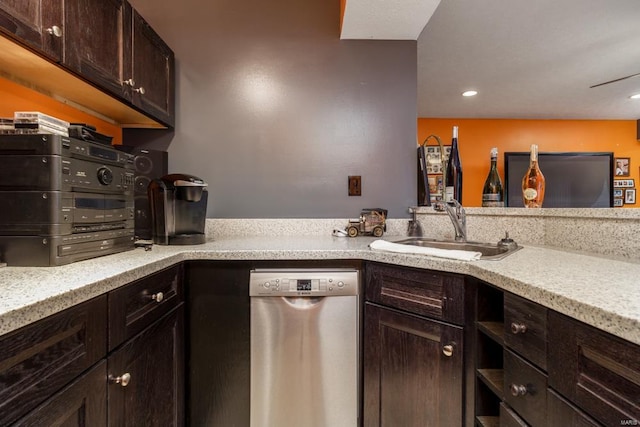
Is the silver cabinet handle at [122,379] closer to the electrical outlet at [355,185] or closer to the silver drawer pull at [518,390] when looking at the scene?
the silver drawer pull at [518,390]

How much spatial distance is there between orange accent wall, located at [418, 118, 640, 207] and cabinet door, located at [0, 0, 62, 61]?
4.21 m

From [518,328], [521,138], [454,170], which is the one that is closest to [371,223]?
[454,170]

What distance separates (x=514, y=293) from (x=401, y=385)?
1.91ft

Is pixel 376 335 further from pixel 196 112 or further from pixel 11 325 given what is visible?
pixel 196 112

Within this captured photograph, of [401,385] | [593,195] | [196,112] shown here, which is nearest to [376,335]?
[401,385]

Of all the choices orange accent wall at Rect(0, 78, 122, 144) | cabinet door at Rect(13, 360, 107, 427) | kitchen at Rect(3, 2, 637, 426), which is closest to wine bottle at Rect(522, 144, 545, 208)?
kitchen at Rect(3, 2, 637, 426)

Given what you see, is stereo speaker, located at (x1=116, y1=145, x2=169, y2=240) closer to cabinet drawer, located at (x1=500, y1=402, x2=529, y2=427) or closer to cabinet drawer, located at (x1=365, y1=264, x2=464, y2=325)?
cabinet drawer, located at (x1=365, y1=264, x2=464, y2=325)

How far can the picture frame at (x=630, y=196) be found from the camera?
14.6 feet

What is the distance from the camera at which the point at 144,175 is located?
1554 mm

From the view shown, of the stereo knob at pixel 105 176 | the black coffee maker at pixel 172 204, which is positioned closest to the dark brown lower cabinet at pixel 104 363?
the black coffee maker at pixel 172 204

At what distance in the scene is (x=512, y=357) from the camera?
0.71 m

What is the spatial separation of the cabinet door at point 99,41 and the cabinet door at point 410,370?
138 centimetres

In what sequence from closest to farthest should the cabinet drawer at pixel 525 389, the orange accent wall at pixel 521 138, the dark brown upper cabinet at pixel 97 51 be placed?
the cabinet drawer at pixel 525 389, the dark brown upper cabinet at pixel 97 51, the orange accent wall at pixel 521 138

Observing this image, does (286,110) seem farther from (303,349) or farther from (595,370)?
(595,370)
